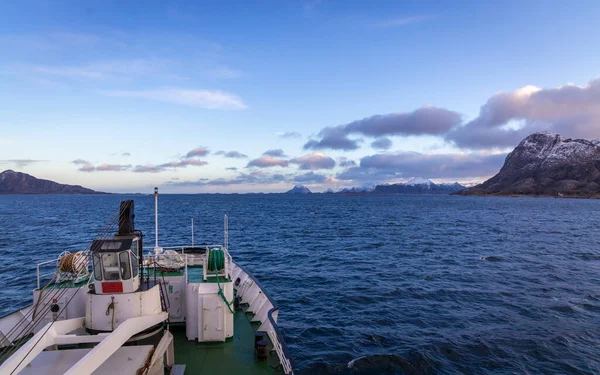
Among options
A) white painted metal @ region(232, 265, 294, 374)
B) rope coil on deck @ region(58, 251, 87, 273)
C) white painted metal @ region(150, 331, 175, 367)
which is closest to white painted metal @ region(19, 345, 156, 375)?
white painted metal @ region(150, 331, 175, 367)

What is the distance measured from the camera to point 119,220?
12.3m

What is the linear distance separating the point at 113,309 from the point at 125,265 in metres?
1.33

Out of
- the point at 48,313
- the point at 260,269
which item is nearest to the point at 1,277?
the point at 260,269

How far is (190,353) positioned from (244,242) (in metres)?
41.8

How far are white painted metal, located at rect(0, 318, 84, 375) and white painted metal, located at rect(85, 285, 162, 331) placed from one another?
0.49 meters

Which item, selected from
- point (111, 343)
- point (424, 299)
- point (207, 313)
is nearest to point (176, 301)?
point (207, 313)

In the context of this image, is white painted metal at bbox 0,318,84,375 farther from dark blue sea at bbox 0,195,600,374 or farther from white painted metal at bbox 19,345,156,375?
dark blue sea at bbox 0,195,600,374

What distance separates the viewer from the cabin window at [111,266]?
37.2 ft

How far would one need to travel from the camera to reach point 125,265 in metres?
11.5

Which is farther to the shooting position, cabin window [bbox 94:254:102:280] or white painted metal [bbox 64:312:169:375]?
cabin window [bbox 94:254:102:280]

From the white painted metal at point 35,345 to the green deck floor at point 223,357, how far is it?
11.7ft

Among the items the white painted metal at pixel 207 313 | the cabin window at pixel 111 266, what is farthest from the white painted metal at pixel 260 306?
the cabin window at pixel 111 266

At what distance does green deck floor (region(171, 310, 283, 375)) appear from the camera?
1175 centimetres

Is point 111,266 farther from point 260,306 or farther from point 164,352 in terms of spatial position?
point 260,306
